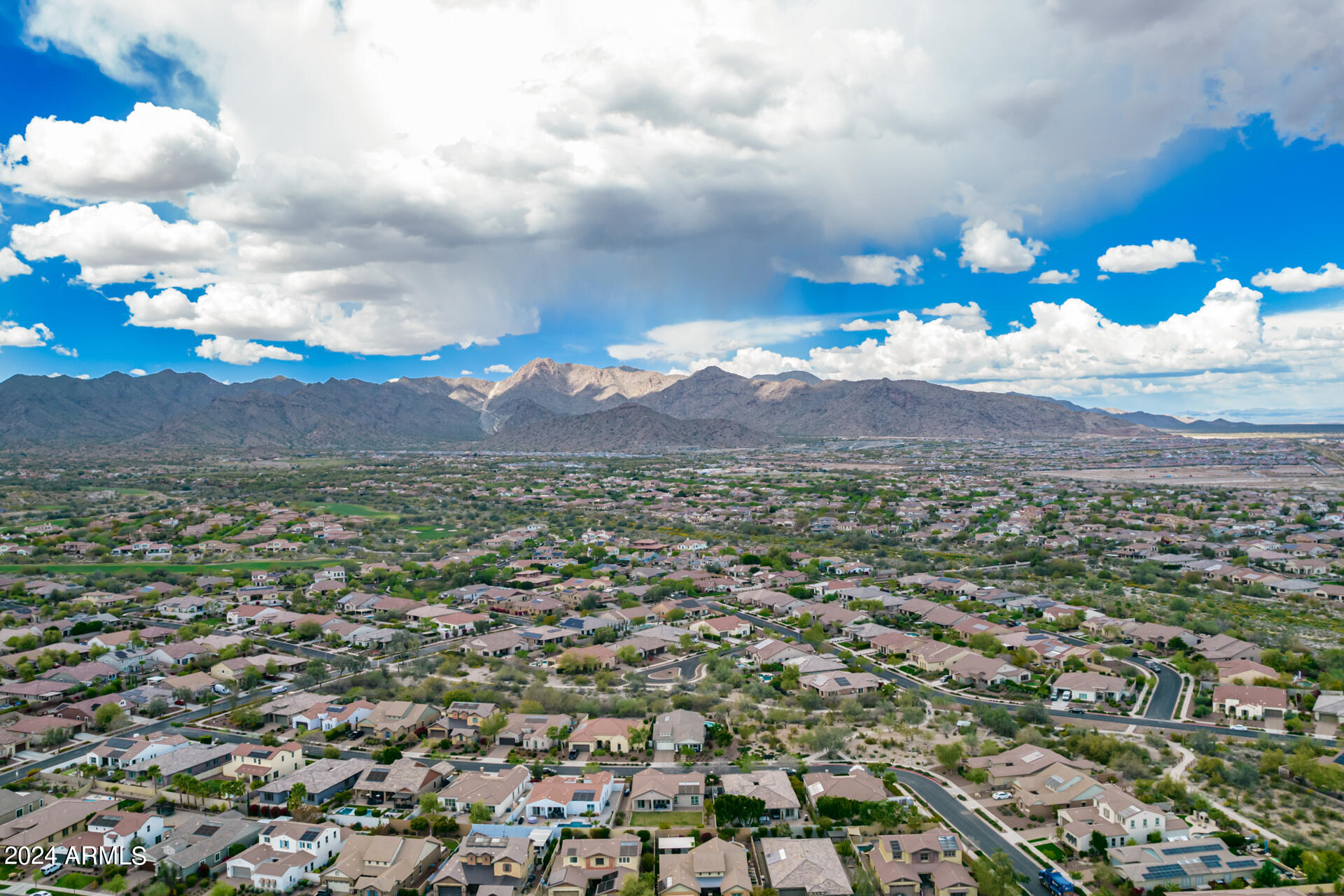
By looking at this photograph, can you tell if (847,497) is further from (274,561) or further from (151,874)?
(151,874)

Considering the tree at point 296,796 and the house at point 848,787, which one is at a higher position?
the house at point 848,787

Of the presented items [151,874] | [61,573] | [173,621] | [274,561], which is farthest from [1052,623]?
[61,573]

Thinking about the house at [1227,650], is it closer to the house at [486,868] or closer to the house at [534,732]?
the house at [534,732]

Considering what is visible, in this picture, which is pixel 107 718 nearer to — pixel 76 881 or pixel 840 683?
pixel 76 881

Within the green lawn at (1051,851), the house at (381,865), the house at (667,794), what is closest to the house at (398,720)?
the house at (381,865)

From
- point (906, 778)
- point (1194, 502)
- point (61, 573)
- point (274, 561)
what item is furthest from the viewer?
point (1194, 502)

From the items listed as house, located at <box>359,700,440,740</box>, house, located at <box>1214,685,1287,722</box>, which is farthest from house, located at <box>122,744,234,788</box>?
house, located at <box>1214,685,1287,722</box>
